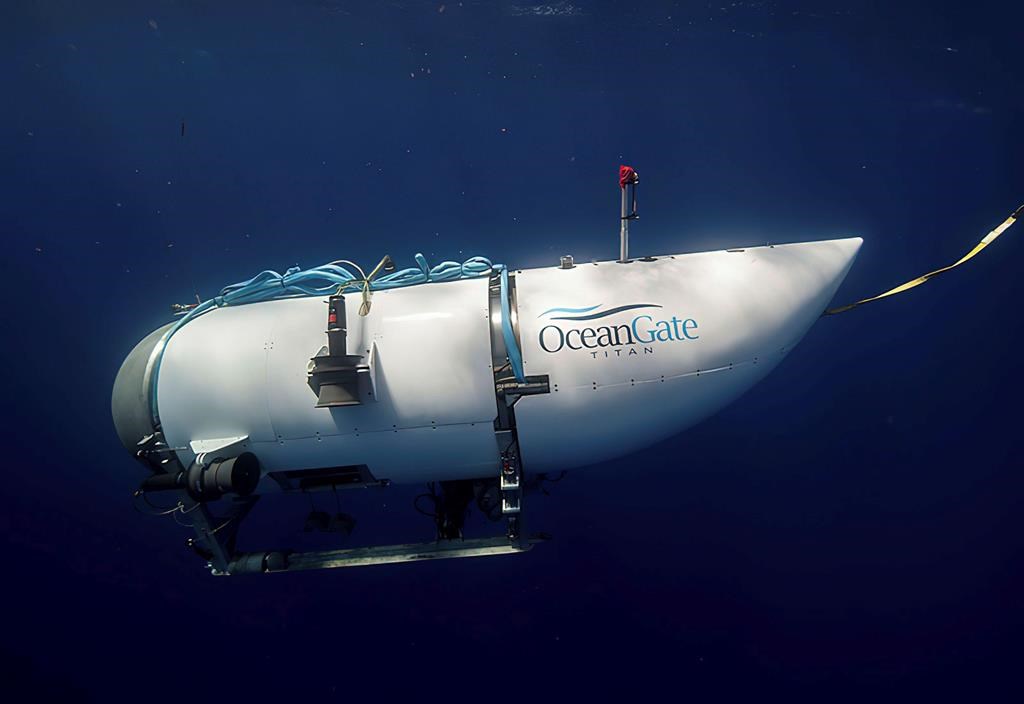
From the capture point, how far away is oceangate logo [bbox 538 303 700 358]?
1819 mm

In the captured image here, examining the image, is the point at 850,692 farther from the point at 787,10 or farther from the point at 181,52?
the point at 181,52

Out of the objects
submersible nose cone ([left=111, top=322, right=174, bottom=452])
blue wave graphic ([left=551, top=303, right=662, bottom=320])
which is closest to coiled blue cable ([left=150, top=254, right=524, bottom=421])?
submersible nose cone ([left=111, top=322, right=174, bottom=452])

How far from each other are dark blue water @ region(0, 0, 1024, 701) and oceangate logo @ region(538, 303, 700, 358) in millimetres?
1495

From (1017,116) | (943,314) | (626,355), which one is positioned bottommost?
(626,355)

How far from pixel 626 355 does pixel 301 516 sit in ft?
10.4

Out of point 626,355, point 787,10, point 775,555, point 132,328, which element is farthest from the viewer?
point 132,328

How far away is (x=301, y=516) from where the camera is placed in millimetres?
3598

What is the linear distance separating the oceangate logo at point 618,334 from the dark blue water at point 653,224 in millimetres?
1495

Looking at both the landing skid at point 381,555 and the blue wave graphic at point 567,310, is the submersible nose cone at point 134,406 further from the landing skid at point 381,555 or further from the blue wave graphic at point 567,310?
the blue wave graphic at point 567,310

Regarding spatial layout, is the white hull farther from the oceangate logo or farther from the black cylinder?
the black cylinder

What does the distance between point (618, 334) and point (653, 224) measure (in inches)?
67.7

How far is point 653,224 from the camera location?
319 centimetres

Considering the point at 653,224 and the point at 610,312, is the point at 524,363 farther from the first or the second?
the point at 653,224

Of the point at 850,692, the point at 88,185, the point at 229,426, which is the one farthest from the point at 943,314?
the point at 88,185
